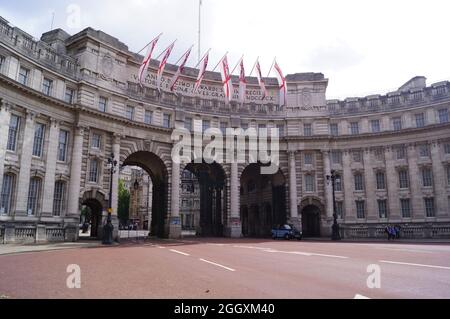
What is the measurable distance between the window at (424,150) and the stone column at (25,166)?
141 ft

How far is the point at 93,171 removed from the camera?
123ft

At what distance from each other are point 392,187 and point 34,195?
Answer: 39795 mm

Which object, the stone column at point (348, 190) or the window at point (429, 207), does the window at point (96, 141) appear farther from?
the window at point (429, 207)

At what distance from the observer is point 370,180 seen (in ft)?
151

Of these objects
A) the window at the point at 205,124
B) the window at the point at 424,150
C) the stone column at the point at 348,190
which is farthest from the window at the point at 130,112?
the window at the point at 424,150

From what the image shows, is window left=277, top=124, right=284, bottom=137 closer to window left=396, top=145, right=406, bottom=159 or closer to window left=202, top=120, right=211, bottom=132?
window left=202, top=120, right=211, bottom=132

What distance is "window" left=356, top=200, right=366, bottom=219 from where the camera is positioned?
150 ft

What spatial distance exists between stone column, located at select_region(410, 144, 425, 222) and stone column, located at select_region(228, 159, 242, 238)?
21.1 m

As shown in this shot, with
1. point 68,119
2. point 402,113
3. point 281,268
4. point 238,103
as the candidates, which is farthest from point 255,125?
point 281,268

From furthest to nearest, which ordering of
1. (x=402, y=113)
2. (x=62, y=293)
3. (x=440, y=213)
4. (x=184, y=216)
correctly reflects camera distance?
(x=184, y=216) → (x=402, y=113) → (x=440, y=213) → (x=62, y=293)

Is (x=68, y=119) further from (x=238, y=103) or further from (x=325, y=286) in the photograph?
(x=325, y=286)

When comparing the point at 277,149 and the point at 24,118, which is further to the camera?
the point at 277,149

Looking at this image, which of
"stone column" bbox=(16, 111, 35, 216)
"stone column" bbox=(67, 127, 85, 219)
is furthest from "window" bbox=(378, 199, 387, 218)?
"stone column" bbox=(16, 111, 35, 216)

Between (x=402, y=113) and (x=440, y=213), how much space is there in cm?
1292
